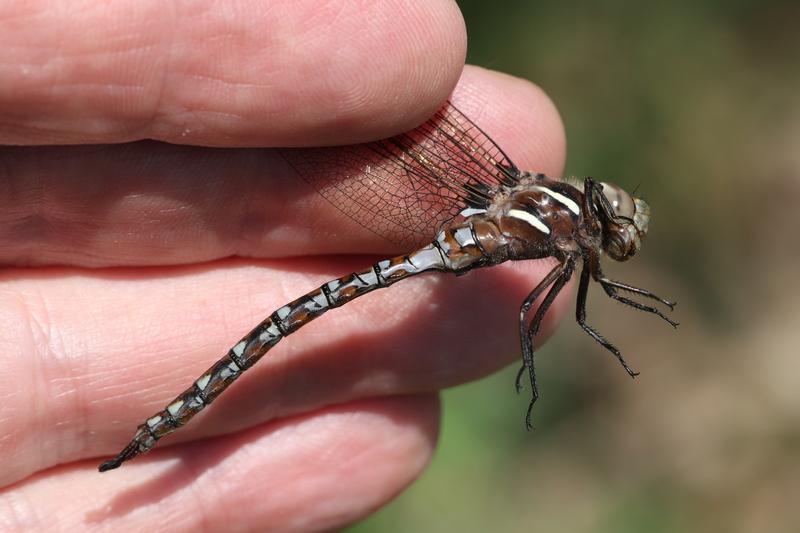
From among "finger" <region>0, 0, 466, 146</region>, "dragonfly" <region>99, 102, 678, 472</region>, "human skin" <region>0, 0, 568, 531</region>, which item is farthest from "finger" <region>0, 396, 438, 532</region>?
"finger" <region>0, 0, 466, 146</region>

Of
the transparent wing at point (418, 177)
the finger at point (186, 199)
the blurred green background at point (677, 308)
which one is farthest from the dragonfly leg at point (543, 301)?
the blurred green background at point (677, 308)

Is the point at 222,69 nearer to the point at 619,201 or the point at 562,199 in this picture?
the point at 562,199

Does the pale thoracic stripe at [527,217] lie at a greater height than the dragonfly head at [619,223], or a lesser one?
greater

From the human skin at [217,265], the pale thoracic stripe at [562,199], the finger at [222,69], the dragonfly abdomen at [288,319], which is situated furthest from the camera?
the pale thoracic stripe at [562,199]

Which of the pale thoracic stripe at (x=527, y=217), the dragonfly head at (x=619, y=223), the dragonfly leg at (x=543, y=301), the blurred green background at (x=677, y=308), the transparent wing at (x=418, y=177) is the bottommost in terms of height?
the blurred green background at (x=677, y=308)

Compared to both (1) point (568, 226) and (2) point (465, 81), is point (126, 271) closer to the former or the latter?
(2) point (465, 81)

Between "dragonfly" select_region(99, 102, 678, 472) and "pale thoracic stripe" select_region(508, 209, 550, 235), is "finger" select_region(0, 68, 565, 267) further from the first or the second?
"pale thoracic stripe" select_region(508, 209, 550, 235)

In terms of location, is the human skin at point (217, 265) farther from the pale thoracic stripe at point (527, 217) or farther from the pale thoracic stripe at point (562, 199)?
the pale thoracic stripe at point (527, 217)
